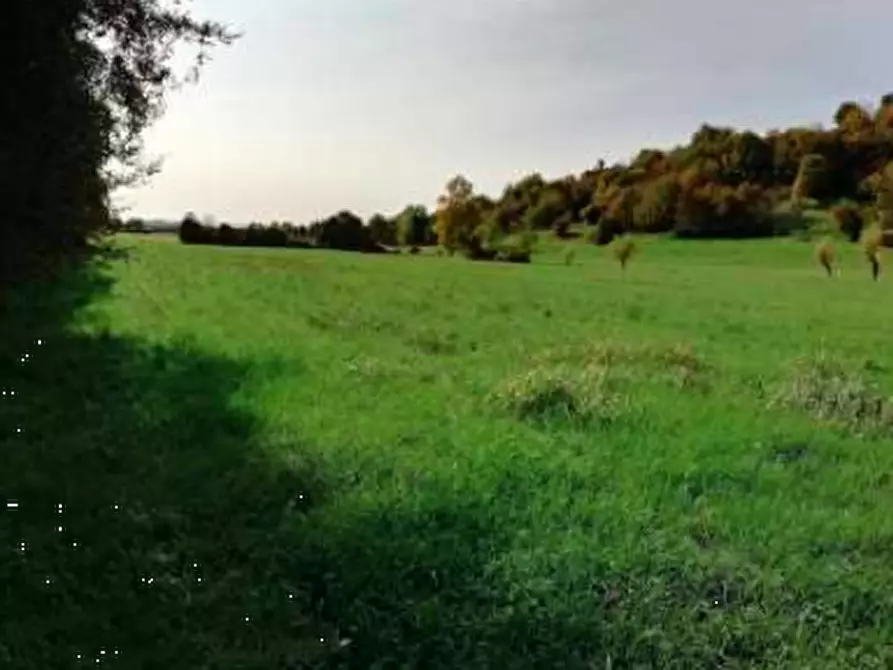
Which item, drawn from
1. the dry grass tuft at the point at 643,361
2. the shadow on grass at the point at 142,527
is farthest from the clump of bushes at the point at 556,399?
the shadow on grass at the point at 142,527

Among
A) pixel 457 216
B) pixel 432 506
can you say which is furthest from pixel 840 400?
pixel 457 216

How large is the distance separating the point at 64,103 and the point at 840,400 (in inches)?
317

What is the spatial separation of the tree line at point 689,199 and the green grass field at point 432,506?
60643mm

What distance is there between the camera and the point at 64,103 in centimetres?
965

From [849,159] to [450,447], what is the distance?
331 ft

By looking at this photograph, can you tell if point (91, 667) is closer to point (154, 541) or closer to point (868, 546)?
point (154, 541)

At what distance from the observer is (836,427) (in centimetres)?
1173

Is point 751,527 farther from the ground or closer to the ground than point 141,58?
closer to the ground

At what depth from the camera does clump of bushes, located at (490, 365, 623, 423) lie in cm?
1126

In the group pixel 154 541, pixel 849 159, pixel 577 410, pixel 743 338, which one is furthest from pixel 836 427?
pixel 849 159

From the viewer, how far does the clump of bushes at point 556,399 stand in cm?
1126

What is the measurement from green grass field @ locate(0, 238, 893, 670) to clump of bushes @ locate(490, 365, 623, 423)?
33mm

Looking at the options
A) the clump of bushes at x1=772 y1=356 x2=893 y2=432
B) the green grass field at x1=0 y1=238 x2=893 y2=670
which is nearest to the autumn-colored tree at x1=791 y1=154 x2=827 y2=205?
the green grass field at x1=0 y1=238 x2=893 y2=670

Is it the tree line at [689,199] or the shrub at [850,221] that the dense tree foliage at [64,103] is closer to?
the tree line at [689,199]
